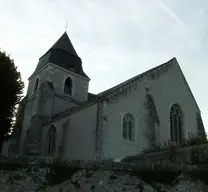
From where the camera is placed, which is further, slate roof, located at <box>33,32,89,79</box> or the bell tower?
slate roof, located at <box>33,32,89,79</box>

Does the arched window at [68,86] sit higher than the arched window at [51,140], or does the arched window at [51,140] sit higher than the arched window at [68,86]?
the arched window at [68,86]

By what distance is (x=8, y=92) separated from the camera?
1452cm

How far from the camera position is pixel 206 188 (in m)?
7.15

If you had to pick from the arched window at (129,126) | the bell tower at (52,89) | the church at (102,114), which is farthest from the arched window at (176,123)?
the bell tower at (52,89)

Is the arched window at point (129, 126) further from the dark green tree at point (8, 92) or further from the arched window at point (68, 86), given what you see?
the arched window at point (68, 86)

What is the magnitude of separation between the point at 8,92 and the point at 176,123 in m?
12.0

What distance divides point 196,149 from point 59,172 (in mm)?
4269

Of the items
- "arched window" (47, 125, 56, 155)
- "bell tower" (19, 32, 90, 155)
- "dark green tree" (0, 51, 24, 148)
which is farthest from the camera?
"bell tower" (19, 32, 90, 155)

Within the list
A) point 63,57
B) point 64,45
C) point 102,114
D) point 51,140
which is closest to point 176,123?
point 102,114

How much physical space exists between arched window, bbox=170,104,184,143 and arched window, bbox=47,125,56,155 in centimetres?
845

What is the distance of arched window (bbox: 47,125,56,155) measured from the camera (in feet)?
63.4

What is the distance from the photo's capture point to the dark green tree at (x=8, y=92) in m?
14.4

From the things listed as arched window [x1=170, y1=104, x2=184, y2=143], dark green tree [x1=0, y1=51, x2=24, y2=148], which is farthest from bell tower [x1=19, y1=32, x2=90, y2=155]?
arched window [x1=170, y1=104, x2=184, y2=143]

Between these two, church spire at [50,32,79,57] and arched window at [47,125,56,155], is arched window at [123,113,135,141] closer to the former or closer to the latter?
arched window at [47,125,56,155]
